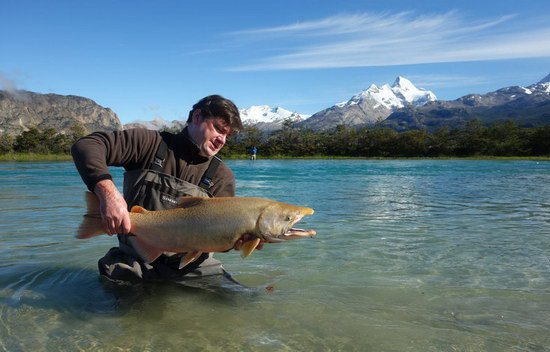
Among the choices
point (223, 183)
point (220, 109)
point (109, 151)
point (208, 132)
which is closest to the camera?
point (109, 151)

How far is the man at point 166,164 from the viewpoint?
4.39 metres

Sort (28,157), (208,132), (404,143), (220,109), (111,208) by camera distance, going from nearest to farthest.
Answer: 1. (111,208)
2. (220,109)
3. (208,132)
4. (28,157)
5. (404,143)

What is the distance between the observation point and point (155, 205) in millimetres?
4496

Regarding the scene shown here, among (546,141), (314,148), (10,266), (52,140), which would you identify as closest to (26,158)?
(52,140)

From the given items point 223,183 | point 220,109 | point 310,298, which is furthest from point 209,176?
point 310,298

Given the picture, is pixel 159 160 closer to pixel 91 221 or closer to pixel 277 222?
pixel 91 221

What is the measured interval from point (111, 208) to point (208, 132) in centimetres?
137

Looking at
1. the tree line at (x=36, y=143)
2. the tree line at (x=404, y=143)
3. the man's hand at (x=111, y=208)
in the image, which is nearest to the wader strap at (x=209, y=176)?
the man's hand at (x=111, y=208)

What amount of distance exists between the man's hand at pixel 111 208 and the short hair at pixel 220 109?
128 cm

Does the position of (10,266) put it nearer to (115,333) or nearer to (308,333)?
(115,333)

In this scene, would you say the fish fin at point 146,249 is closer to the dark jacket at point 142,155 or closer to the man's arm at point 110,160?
the man's arm at point 110,160

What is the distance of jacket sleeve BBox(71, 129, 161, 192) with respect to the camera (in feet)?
12.3

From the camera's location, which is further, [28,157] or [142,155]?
[28,157]

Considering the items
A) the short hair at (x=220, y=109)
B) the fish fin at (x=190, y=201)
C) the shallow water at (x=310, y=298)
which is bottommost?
the shallow water at (x=310, y=298)
